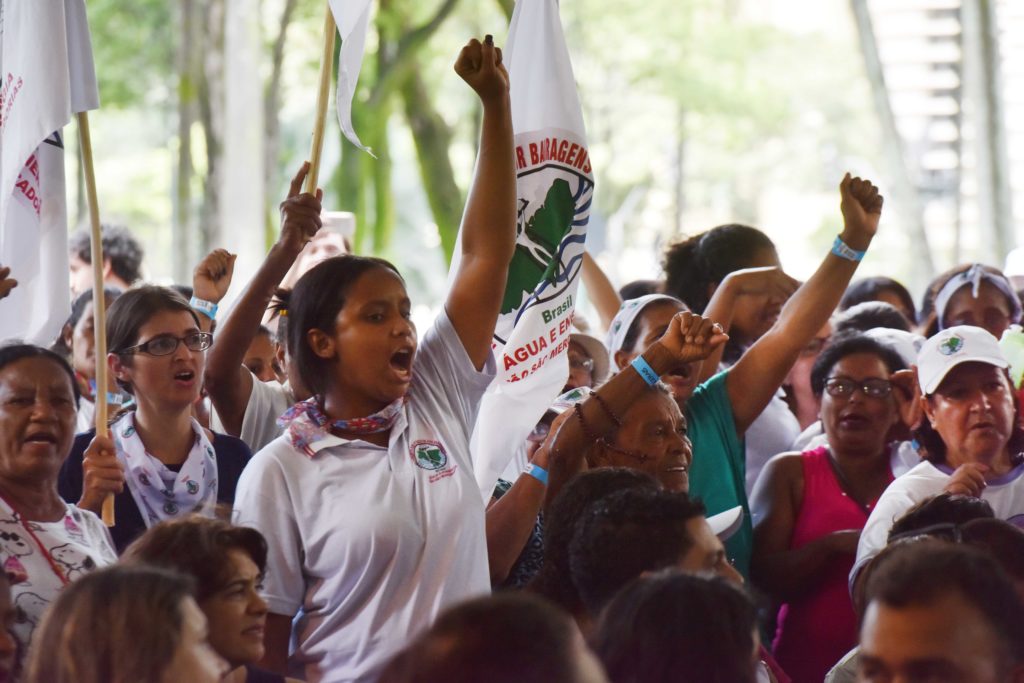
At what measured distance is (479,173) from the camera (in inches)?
143

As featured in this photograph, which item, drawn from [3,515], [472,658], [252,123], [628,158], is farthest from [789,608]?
[628,158]

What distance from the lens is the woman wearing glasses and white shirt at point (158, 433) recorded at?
13.7ft

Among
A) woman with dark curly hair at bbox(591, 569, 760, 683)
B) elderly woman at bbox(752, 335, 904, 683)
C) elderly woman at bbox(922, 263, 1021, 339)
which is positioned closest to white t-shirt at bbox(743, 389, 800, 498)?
elderly woman at bbox(752, 335, 904, 683)

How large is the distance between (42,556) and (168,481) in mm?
819

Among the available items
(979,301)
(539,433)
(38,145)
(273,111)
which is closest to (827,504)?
(539,433)

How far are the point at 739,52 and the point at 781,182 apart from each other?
249 inches

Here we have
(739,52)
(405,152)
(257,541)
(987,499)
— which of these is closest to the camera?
(257,541)

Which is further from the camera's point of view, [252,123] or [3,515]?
[252,123]

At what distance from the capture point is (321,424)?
344 cm

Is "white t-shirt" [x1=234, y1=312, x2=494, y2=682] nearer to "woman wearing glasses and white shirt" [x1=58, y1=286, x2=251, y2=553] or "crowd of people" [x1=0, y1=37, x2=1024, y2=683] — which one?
"crowd of people" [x1=0, y1=37, x2=1024, y2=683]

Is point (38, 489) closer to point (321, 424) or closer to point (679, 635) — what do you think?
point (321, 424)

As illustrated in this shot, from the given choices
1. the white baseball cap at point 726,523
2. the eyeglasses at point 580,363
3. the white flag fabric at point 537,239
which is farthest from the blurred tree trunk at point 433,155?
the white baseball cap at point 726,523

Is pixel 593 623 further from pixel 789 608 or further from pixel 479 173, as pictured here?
pixel 789 608

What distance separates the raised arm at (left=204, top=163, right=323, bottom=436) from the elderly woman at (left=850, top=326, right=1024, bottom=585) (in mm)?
1739
